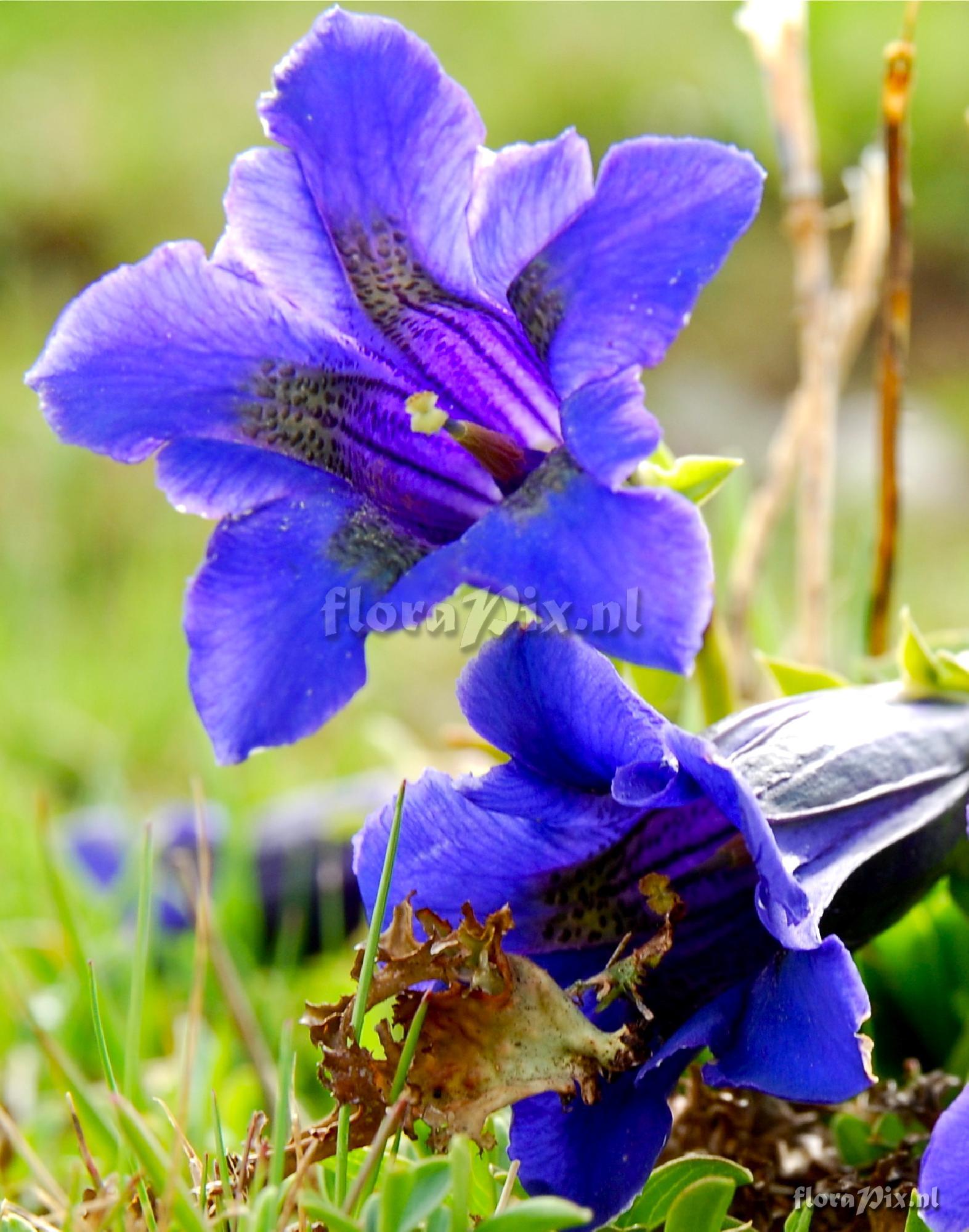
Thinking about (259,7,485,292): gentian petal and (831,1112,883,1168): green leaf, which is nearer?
(259,7,485,292): gentian petal

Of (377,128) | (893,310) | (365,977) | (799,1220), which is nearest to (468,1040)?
(365,977)

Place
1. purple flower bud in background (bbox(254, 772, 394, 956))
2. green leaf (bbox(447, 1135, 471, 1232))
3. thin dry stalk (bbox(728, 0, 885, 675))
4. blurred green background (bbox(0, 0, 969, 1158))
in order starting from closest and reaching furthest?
green leaf (bbox(447, 1135, 471, 1232)) → thin dry stalk (bbox(728, 0, 885, 675)) → purple flower bud in background (bbox(254, 772, 394, 956)) → blurred green background (bbox(0, 0, 969, 1158))

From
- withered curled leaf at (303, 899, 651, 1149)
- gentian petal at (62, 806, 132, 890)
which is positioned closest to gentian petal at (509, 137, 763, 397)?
withered curled leaf at (303, 899, 651, 1149)

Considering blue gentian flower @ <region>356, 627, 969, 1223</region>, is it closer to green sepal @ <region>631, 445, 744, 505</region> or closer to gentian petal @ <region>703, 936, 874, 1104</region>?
gentian petal @ <region>703, 936, 874, 1104</region>

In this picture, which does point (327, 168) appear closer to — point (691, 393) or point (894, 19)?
point (691, 393)

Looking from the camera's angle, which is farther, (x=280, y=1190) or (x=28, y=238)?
(x=28, y=238)

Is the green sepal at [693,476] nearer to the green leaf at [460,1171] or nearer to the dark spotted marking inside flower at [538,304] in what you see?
the dark spotted marking inside flower at [538,304]

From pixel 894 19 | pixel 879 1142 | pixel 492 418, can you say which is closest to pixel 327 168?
pixel 492 418

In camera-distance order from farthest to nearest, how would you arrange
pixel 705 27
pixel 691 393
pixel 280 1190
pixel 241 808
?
pixel 705 27 < pixel 691 393 < pixel 241 808 < pixel 280 1190
